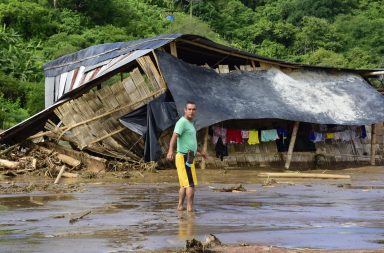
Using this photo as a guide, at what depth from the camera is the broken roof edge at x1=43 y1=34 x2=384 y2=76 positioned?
19.2m

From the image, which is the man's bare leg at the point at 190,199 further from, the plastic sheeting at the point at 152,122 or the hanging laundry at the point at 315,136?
the hanging laundry at the point at 315,136

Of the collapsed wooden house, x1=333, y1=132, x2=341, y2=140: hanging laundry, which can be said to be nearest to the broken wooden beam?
the collapsed wooden house

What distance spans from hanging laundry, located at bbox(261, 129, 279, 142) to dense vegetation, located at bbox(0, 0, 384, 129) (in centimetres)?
1246

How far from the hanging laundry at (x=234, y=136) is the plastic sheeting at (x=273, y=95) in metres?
1.21

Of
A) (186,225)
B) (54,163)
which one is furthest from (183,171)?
(54,163)

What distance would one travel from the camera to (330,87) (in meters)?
22.3

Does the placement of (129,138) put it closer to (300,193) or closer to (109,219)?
(300,193)

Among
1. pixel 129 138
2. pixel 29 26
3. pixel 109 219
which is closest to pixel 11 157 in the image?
pixel 129 138

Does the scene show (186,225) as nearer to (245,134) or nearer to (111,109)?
(111,109)

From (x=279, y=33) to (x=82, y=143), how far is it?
4017 cm

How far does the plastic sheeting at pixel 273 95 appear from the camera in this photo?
18.9 meters

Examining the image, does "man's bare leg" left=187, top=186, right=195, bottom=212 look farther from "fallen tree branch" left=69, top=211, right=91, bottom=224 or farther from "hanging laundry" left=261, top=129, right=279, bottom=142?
"hanging laundry" left=261, top=129, right=279, bottom=142

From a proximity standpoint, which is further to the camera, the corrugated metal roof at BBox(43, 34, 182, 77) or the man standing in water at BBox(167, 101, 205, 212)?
the corrugated metal roof at BBox(43, 34, 182, 77)

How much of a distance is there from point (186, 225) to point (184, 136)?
6.00ft
